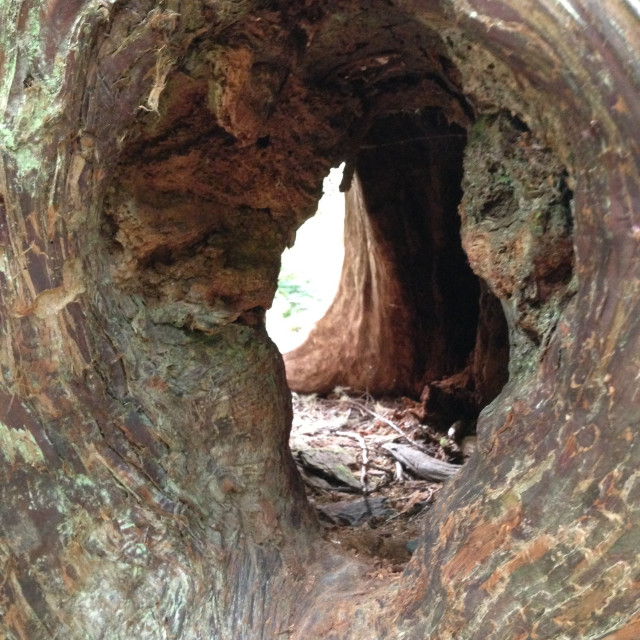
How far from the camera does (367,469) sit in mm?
2473

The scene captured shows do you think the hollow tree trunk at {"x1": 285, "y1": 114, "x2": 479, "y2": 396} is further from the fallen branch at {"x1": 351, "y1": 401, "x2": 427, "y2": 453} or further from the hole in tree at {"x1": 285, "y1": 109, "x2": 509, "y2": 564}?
the fallen branch at {"x1": 351, "y1": 401, "x2": 427, "y2": 453}

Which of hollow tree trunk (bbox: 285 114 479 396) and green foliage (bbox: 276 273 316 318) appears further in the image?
green foliage (bbox: 276 273 316 318)

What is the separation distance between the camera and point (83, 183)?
3.66 feet

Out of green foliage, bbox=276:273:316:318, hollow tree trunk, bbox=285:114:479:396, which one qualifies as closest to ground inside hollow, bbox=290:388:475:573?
hollow tree trunk, bbox=285:114:479:396

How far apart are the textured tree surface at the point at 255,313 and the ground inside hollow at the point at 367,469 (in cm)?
25

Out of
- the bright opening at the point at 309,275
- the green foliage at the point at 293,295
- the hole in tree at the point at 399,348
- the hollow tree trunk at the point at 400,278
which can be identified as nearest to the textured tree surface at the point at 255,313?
the hole in tree at the point at 399,348

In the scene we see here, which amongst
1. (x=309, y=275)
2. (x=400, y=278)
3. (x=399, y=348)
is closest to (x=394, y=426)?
(x=399, y=348)

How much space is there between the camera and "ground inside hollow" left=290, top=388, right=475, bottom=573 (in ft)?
5.51

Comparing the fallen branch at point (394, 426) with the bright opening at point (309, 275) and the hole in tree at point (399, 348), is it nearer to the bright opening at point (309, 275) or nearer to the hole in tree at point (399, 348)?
the hole in tree at point (399, 348)

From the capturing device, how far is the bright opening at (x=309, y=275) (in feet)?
17.3

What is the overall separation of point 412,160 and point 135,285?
1475 mm

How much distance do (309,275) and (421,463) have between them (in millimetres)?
3916

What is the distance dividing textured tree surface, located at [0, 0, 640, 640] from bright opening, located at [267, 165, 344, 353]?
2978 millimetres

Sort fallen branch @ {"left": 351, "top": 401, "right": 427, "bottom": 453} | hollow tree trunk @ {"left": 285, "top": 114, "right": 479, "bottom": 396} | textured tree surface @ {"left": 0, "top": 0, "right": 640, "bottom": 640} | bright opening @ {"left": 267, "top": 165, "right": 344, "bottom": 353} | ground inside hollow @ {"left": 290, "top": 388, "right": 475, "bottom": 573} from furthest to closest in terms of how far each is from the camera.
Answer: bright opening @ {"left": 267, "top": 165, "right": 344, "bottom": 353} → fallen branch @ {"left": 351, "top": 401, "right": 427, "bottom": 453} → hollow tree trunk @ {"left": 285, "top": 114, "right": 479, "bottom": 396} → ground inside hollow @ {"left": 290, "top": 388, "right": 475, "bottom": 573} → textured tree surface @ {"left": 0, "top": 0, "right": 640, "bottom": 640}
